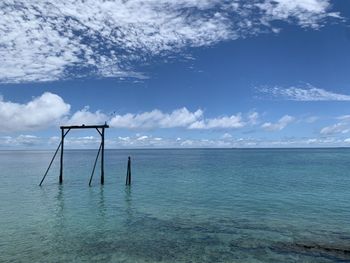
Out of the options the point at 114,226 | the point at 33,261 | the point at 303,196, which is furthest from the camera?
the point at 303,196

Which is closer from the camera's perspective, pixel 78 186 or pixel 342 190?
pixel 342 190

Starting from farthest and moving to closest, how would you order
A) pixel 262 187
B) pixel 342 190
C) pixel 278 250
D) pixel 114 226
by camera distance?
pixel 262 187
pixel 342 190
pixel 114 226
pixel 278 250

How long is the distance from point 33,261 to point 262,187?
36.0m

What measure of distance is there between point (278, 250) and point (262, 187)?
2982 cm

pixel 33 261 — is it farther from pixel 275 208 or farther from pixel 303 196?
pixel 303 196

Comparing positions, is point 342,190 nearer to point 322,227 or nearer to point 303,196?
point 303,196

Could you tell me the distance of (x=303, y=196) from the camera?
39812 mm

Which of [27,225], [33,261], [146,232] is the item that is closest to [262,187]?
[146,232]

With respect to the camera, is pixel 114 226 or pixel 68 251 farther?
pixel 114 226

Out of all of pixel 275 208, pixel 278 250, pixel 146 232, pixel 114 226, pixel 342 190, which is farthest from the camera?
pixel 342 190

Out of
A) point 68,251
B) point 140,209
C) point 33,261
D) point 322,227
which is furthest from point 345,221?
point 33,261

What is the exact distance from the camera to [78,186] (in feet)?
162

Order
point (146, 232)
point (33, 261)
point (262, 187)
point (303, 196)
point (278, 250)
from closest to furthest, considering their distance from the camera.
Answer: point (33, 261) → point (278, 250) → point (146, 232) → point (303, 196) → point (262, 187)

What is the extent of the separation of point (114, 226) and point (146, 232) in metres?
3.09
